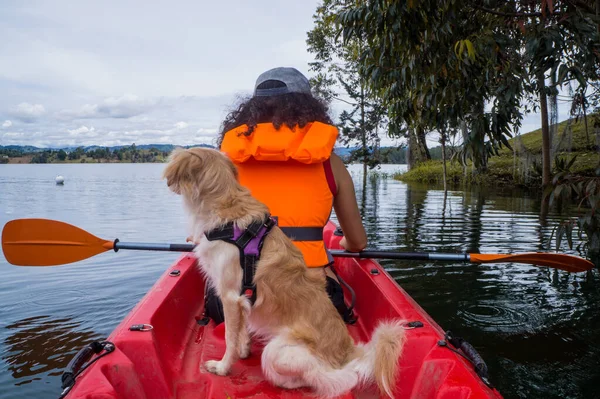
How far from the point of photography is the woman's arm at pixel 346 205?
12.5ft

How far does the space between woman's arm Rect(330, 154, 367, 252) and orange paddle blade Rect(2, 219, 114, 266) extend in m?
2.55

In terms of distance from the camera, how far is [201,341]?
12.9 feet

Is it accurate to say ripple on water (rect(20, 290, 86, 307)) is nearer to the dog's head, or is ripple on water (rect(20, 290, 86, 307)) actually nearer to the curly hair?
the curly hair

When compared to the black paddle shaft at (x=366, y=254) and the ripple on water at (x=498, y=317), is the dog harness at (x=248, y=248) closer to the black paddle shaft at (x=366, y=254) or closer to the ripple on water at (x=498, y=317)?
A: the black paddle shaft at (x=366, y=254)

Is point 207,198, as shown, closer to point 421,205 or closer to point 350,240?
point 350,240

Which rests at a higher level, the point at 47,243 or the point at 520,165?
the point at 520,165

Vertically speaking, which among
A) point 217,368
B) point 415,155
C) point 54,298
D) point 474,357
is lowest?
point 54,298

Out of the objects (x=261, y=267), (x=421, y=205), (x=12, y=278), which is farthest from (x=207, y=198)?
(x=421, y=205)

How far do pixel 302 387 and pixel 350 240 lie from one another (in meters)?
1.85

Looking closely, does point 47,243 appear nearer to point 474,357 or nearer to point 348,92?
point 474,357

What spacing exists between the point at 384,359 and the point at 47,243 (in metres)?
3.99

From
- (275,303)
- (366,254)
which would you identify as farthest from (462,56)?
(275,303)

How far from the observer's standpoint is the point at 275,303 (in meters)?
2.85

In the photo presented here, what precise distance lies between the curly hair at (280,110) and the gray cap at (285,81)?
0.03 metres
